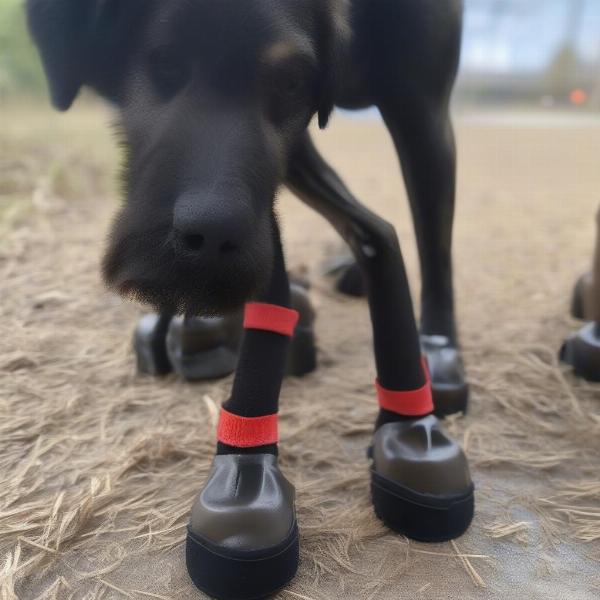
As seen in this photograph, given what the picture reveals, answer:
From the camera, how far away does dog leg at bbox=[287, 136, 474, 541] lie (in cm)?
69

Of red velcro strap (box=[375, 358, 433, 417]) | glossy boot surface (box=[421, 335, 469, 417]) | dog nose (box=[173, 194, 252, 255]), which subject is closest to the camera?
dog nose (box=[173, 194, 252, 255])

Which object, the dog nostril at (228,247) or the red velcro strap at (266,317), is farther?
the red velcro strap at (266,317)

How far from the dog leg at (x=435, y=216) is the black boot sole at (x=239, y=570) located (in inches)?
15.8

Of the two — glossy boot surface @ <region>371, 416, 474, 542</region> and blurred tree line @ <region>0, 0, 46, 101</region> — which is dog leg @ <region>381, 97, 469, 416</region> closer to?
glossy boot surface @ <region>371, 416, 474, 542</region>

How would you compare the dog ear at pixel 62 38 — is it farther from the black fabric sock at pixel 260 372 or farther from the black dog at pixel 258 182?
the black fabric sock at pixel 260 372

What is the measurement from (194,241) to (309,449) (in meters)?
0.46

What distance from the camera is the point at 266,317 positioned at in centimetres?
70

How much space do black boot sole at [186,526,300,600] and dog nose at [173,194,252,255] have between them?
29 cm

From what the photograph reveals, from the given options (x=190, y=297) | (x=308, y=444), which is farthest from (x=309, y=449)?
(x=190, y=297)

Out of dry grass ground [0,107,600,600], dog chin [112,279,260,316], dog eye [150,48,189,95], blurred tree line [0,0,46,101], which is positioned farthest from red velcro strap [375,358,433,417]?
blurred tree line [0,0,46,101]

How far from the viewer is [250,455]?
0.69 m

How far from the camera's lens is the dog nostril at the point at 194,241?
496 mm

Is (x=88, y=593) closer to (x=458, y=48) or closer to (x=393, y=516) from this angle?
(x=393, y=516)

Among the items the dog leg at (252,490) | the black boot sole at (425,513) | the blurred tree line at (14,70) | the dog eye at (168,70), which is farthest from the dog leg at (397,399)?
the blurred tree line at (14,70)
